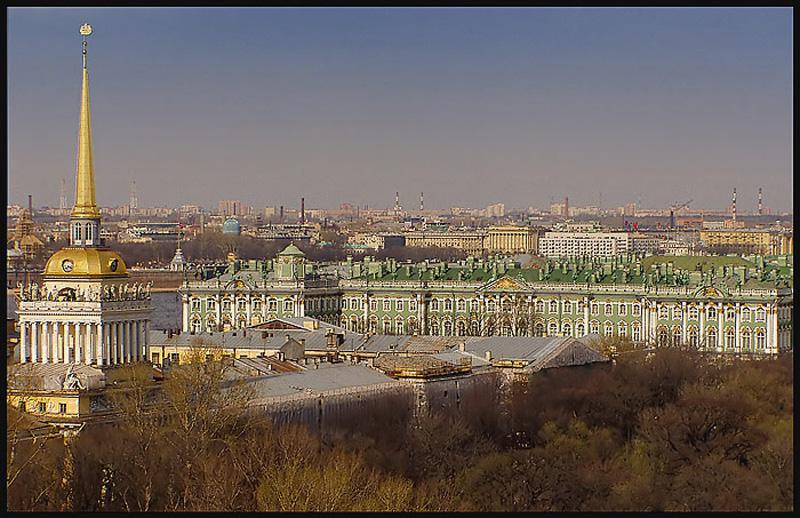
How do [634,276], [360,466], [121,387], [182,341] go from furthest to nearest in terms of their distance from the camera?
[634,276]
[182,341]
[121,387]
[360,466]

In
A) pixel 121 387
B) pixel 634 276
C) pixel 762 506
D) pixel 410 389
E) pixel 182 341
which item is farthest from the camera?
pixel 634 276

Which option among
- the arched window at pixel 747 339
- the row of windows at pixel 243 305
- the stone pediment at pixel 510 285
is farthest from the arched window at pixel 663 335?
the row of windows at pixel 243 305

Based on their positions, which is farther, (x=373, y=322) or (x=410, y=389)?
(x=373, y=322)

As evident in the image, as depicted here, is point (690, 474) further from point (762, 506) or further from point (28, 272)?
point (28, 272)

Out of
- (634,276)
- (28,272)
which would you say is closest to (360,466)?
(634,276)

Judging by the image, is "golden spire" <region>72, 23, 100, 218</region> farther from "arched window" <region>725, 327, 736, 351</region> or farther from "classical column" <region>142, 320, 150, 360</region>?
"arched window" <region>725, 327, 736, 351</region>

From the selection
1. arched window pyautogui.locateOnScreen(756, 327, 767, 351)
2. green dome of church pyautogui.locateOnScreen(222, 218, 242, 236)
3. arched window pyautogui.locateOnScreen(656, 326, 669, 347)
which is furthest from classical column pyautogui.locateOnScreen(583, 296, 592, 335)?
green dome of church pyautogui.locateOnScreen(222, 218, 242, 236)

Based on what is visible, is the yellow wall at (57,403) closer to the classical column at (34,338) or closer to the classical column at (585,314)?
the classical column at (34,338)
